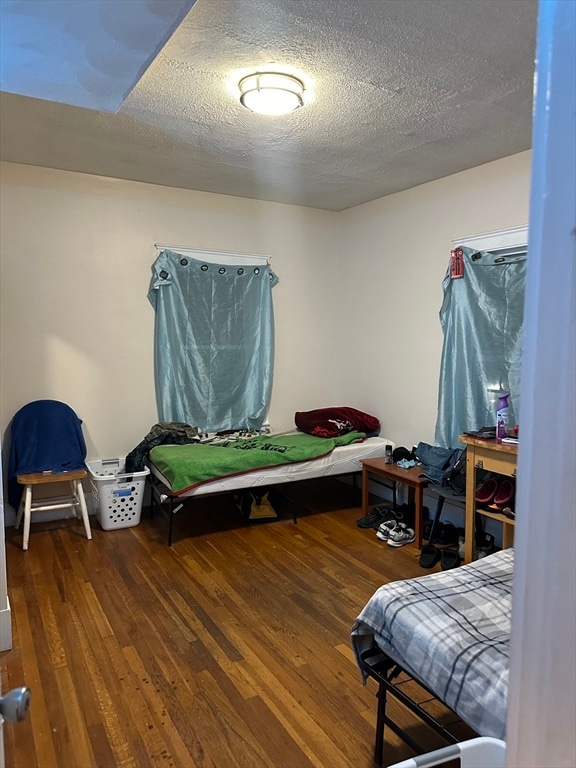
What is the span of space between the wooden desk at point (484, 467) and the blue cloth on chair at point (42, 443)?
8.28 feet

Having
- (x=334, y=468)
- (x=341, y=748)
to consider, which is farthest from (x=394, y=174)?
(x=341, y=748)

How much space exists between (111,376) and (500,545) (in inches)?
118

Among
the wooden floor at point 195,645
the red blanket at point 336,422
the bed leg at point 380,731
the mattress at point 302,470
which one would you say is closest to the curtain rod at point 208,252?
the red blanket at point 336,422

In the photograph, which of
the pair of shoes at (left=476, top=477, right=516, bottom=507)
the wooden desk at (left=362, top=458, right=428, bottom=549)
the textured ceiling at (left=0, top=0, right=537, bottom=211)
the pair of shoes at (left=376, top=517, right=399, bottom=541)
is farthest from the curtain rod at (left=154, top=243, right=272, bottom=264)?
the pair of shoes at (left=476, top=477, right=516, bottom=507)

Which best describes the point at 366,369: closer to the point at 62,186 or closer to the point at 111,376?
the point at 111,376

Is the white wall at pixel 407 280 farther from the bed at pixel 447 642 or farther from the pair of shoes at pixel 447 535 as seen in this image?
the bed at pixel 447 642

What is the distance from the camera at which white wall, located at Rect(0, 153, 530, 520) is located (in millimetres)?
Result: 3609

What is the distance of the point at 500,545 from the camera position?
3.31 metres

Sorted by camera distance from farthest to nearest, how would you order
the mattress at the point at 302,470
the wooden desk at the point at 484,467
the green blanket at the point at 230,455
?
1. the mattress at the point at 302,470
2. the green blanket at the point at 230,455
3. the wooden desk at the point at 484,467

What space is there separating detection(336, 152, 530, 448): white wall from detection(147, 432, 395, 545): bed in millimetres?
474

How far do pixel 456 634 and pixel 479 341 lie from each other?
2.40 metres

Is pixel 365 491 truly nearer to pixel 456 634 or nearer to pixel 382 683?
pixel 382 683

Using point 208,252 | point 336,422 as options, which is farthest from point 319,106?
point 336,422

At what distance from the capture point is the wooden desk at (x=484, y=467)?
9.18 ft
